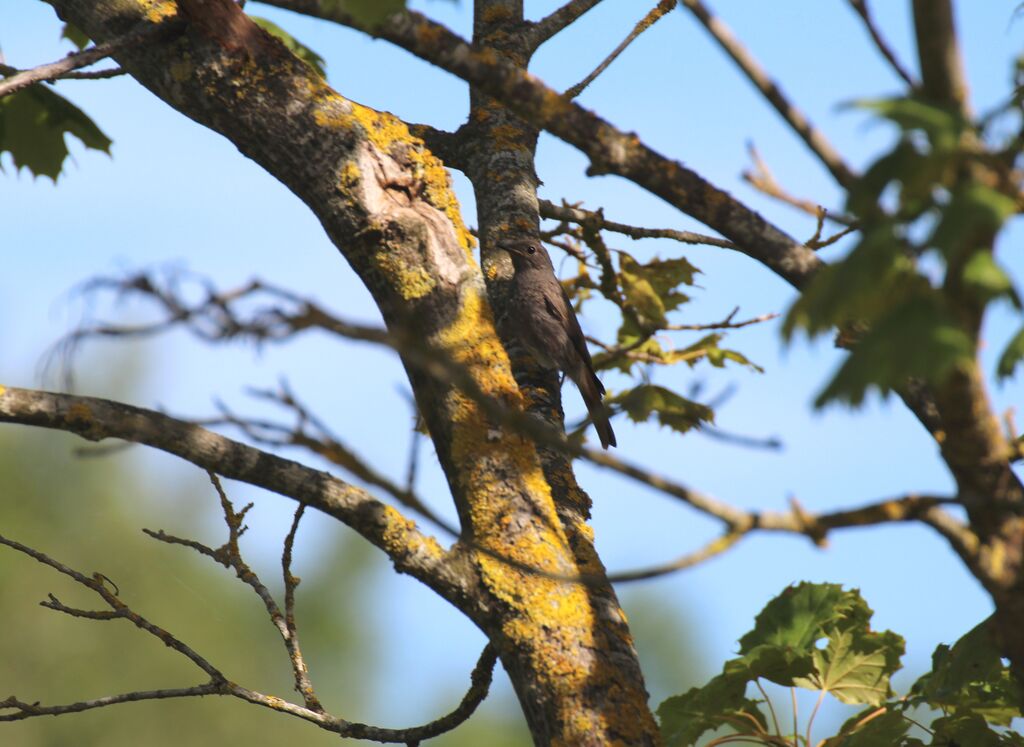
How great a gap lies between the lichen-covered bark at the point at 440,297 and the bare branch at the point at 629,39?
3.86 ft

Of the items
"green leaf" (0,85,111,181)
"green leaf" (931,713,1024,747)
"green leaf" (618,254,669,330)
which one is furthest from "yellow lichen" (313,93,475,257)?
"green leaf" (0,85,111,181)

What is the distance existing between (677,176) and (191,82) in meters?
1.72

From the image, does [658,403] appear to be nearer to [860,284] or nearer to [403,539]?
[403,539]

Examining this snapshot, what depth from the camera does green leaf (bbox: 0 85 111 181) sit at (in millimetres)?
5496

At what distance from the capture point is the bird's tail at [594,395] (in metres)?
5.97

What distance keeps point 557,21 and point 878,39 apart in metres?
2.74

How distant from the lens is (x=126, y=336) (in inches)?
79.7

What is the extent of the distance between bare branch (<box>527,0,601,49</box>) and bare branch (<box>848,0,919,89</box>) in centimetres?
259

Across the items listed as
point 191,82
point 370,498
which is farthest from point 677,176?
point 191,82

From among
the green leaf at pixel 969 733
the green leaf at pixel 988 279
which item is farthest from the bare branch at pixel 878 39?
the green leaf at pixel 969 733

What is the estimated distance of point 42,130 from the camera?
5.64m

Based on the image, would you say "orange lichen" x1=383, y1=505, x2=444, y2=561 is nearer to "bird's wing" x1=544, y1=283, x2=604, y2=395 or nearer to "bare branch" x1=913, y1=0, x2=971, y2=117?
"bare branch" x1=913, y1=0, x2=971, y2=117

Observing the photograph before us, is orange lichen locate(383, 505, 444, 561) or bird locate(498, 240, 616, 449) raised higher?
bird locate(498, 240, 616, 449)

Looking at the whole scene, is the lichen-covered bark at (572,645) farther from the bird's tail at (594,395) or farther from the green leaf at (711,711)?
the bird's tail at (594,395)
